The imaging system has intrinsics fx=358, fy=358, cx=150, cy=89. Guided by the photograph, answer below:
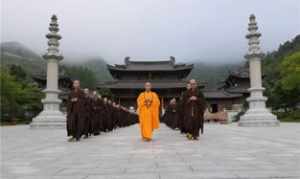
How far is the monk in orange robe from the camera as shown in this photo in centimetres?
1047

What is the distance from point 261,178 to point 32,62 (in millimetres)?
125678

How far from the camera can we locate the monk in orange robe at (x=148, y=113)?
10474 millimetres

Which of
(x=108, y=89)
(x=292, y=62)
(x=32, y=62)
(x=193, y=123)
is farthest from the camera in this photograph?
(x=32, y=62)

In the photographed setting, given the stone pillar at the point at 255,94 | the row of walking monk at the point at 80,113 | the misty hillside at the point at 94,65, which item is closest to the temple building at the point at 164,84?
the stone pillar at the point at 255,94

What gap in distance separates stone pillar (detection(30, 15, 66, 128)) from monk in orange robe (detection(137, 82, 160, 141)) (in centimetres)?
1172

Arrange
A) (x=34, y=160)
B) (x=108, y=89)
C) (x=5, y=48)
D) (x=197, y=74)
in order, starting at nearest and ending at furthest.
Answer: (x=34, y=160), (x=108, y=89), (x=197, y=74), (x=5, y=48)

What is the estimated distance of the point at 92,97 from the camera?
13.2 meters

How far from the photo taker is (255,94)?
21375mm

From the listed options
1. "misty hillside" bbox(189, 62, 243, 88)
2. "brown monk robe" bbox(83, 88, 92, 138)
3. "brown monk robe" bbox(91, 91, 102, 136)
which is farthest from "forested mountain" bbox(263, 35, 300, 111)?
"misty hillside" bbox(189, 62, 243, 88)

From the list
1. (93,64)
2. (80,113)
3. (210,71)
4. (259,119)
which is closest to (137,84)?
(259,119)

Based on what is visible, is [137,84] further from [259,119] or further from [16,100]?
[259,119]

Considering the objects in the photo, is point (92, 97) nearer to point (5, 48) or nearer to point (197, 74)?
point (197, 74)

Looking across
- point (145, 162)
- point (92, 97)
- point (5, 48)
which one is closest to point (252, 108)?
point (92, 97)

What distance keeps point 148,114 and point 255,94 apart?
41.2ft
